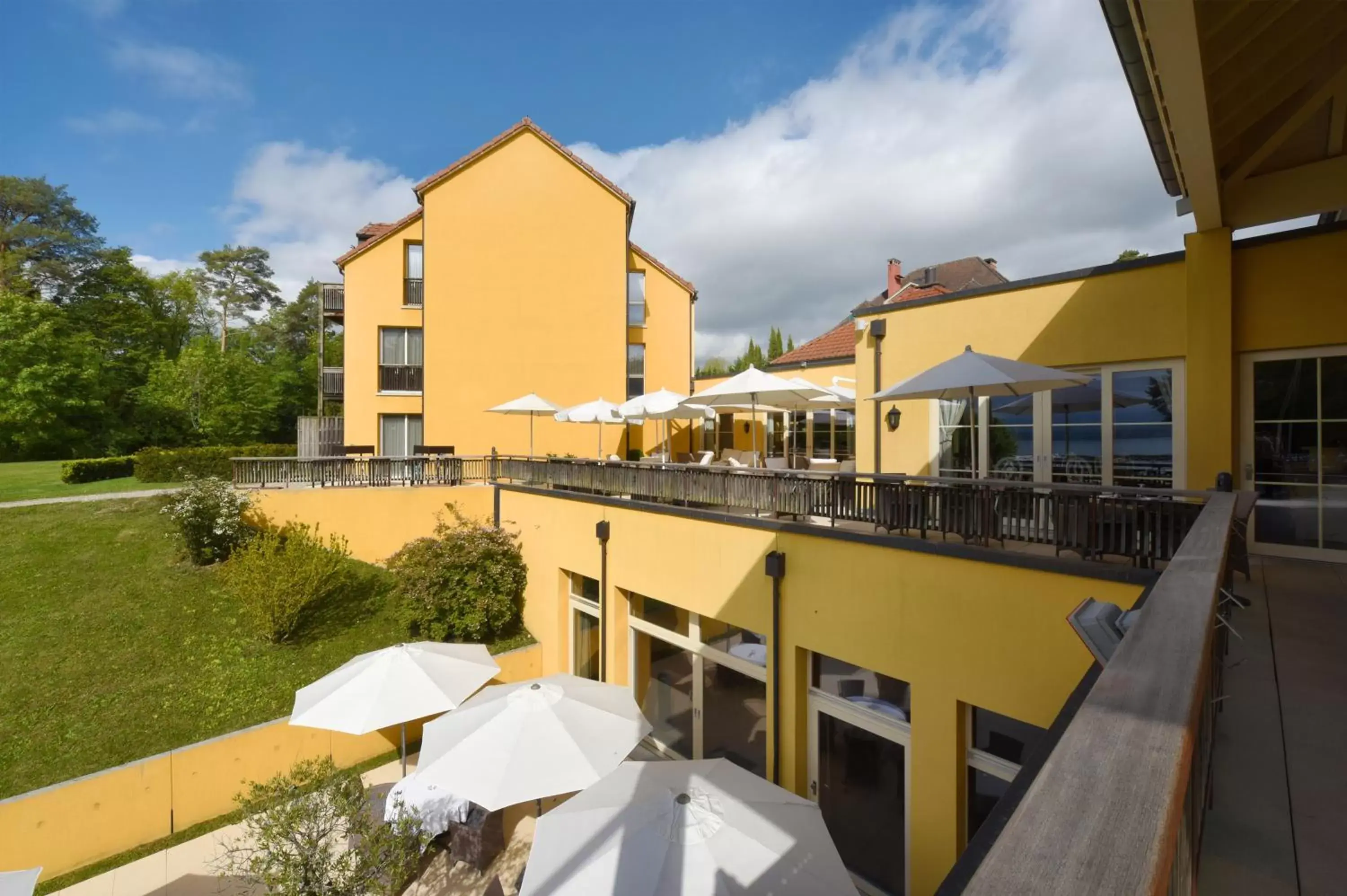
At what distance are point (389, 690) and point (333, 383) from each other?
1511 cm

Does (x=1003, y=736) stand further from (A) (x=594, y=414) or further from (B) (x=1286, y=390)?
(A) (x=594, y=414)

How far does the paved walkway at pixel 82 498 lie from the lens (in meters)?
14.8

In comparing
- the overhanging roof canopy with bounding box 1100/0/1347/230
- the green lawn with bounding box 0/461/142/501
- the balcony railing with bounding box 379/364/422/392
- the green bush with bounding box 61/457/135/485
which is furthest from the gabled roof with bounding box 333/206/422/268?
the overhanging roof canopy with bounding box 1100/0/1347/230

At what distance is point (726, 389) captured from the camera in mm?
8711

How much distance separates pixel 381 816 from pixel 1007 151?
2836cm

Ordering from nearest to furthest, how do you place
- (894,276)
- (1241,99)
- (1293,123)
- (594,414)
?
(1293,123) < (1241,99) < (594,414) < (894,276)

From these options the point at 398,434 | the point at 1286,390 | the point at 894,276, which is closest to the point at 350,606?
the point at 398,434

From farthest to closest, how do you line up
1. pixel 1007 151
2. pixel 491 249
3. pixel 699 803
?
pixel 1007 151, pixel 491 249, pixel 699 803

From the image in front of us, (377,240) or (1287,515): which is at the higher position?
(377,240)

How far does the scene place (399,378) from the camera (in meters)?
17.8

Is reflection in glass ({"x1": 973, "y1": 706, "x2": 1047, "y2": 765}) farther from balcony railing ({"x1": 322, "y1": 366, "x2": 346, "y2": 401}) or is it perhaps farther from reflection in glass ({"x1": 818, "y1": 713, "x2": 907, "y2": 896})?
balcony railing ({"x1": 322, "y1": 366, "x2": 346, "y2": 401})

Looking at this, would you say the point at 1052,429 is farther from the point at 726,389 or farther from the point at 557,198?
the point at 557,198

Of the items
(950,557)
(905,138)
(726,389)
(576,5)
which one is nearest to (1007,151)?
(905,138)

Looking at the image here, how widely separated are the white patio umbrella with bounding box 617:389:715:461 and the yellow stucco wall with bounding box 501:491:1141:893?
10.8ft
